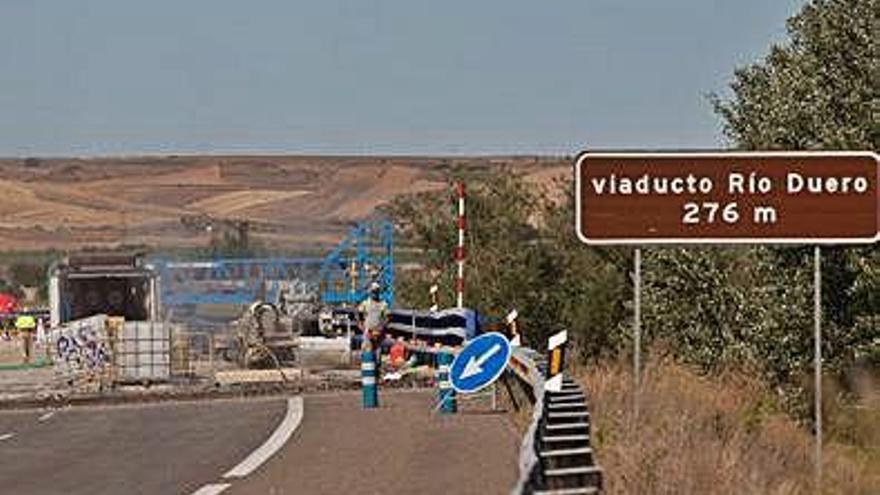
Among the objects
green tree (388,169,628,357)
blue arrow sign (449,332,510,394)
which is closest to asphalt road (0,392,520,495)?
blue arrow sign (449,332,510,394)

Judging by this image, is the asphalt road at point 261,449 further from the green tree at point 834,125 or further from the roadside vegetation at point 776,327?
the green tree at point 834,125

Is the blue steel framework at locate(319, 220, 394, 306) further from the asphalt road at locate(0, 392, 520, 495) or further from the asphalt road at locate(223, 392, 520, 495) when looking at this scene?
the asphalt road at locate(223, 392, 520, 495)

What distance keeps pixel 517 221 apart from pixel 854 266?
31.7 metres

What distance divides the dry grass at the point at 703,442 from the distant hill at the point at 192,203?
119436mm

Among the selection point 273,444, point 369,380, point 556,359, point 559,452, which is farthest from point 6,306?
point 559,452

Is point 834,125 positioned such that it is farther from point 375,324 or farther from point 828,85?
point 375,324

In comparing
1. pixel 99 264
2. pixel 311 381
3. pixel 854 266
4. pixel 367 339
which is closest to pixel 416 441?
pixel 367 339

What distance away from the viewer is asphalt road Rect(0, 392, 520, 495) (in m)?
16.2

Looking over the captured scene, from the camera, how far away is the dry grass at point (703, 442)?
13875 mm

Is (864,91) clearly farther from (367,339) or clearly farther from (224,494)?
(224,494)

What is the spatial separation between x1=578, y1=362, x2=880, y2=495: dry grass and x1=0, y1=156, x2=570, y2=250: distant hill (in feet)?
392

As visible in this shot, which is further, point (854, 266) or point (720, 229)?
point (854, 266)

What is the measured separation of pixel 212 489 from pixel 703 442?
13.0ft

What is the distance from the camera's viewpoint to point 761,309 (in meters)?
28.9
